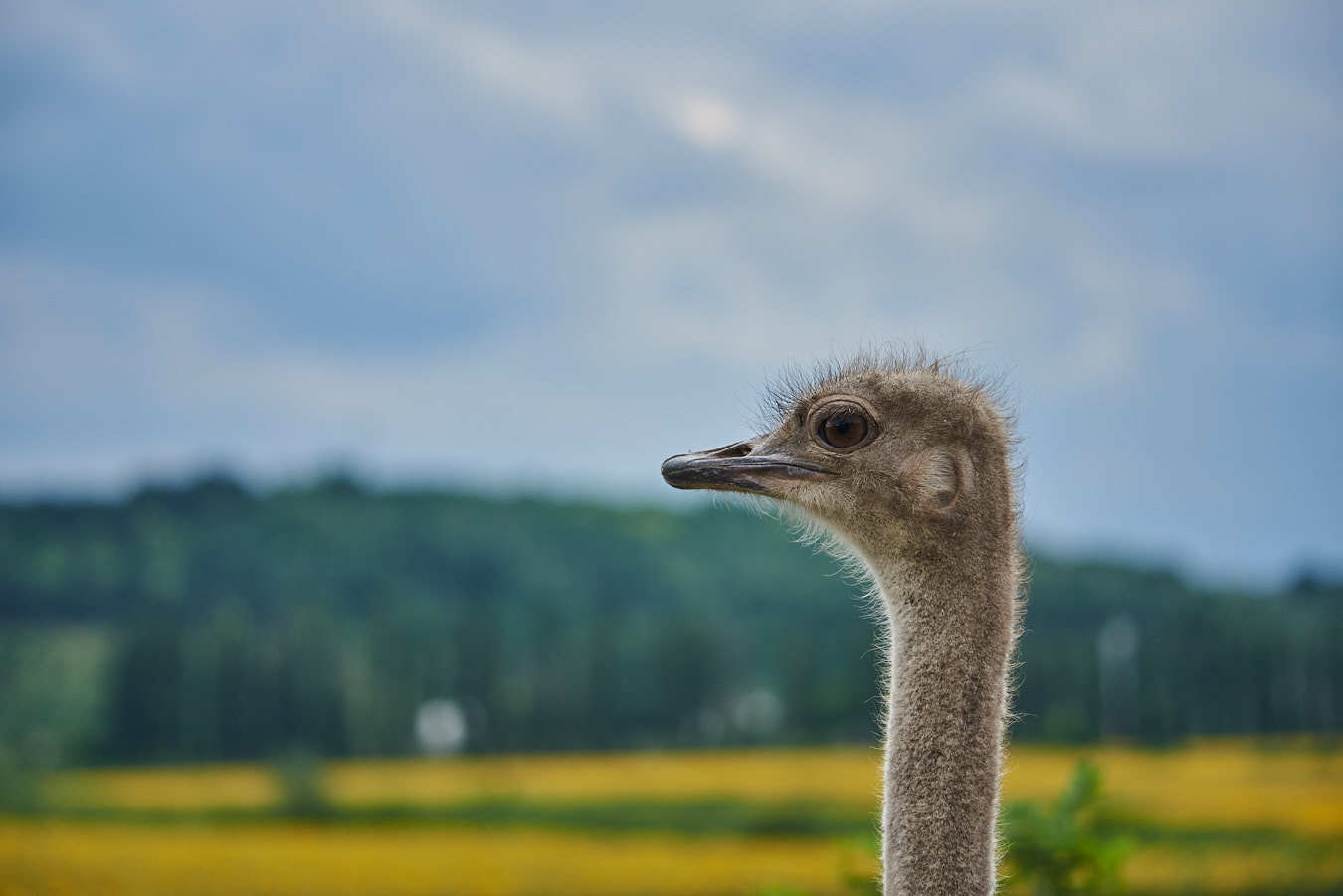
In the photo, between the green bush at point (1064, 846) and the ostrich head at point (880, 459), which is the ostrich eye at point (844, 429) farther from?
the green bush at point (1064, 846)

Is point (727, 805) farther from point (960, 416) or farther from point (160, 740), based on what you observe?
point (960, 416)

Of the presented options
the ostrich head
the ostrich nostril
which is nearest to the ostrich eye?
the ostrich head

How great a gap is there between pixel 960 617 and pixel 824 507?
416mm

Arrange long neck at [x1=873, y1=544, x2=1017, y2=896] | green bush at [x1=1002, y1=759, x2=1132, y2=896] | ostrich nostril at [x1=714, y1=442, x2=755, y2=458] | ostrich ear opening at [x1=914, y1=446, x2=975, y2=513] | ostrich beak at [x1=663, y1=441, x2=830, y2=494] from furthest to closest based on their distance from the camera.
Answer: green bush at [x1=1002, y1=759, x2=1132, y2=896]
ostrich nostril at [x1=714, y1=442, x2=755, y2=458]
ostrich beak at [x1=663, y1=441, x2=830, y2=494]
ostrich ear opening at [x1=914, y1=446, x2=975, y2=513]
long neck at [x1=873, y1=544, x2=1017, y2=896]

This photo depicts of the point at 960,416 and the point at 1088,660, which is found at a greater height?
the point at 1088,660

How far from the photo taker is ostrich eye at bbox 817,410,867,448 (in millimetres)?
3617

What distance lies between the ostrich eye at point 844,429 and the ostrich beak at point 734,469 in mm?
75

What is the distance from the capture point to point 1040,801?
6156 mm

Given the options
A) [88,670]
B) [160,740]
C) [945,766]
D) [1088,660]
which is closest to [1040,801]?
[945,766]

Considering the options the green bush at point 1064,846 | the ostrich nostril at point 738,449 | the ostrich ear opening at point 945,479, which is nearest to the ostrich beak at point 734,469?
the ostrich nostril at point 738,449

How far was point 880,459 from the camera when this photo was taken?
357 cm

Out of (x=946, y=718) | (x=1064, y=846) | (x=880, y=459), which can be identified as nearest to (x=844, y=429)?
(x=880, y=459)

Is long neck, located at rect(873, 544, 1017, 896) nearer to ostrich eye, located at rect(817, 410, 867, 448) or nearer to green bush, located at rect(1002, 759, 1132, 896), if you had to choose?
ostrich eye, located at rect(817, 410, 867, 448)

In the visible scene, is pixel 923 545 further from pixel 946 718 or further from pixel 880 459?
pixel 946 718
